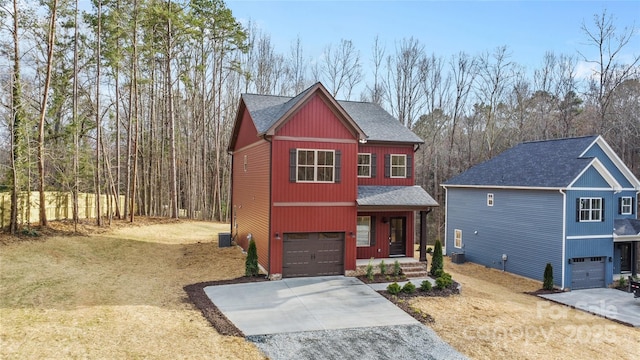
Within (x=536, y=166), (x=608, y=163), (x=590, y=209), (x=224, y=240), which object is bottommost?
(x=224, y=240)

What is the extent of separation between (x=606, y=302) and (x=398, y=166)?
1061cm

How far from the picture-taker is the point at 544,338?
11.7 m

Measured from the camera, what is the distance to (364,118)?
19891 mm

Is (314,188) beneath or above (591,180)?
beneath

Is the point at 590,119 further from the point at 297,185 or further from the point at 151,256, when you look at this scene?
the point at 151,256

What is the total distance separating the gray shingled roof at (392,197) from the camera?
16625 millimetres

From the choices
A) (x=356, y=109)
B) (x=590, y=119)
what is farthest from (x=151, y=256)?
(x=590, y=119)

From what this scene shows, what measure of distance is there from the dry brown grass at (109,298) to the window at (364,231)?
17.8 feet

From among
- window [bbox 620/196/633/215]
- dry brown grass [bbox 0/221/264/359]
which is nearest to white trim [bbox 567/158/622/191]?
window [bbox 620/196/633/215]

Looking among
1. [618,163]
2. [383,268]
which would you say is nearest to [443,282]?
[383,268]

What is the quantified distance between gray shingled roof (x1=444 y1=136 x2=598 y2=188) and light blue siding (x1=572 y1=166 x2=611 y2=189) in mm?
518

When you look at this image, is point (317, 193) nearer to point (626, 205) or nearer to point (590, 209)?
point (590, 209)

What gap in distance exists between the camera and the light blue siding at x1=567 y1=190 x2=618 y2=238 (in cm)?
1895

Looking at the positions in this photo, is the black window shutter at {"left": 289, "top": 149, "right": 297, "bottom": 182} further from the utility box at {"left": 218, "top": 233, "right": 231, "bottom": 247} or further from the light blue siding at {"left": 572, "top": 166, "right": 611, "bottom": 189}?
the light blue siding at {"left": 572, "top": 166, "right": 611, "bottom": 189}
